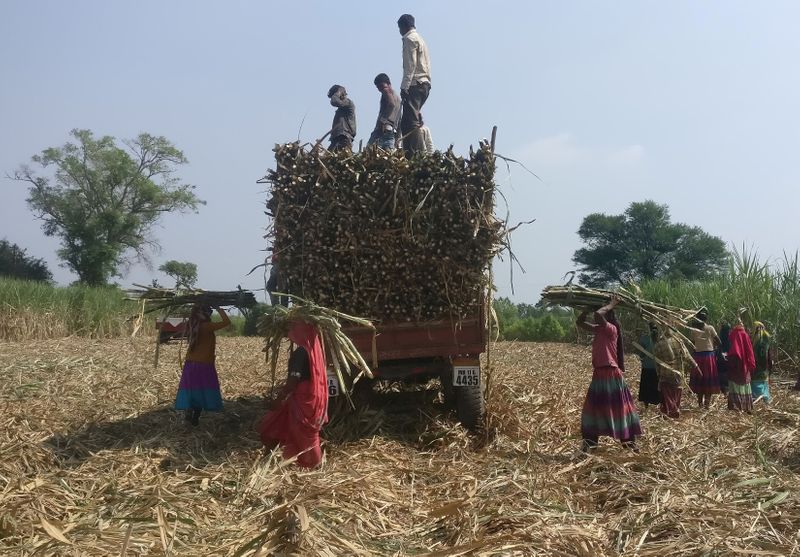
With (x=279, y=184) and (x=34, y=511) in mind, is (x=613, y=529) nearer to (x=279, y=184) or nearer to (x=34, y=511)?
(x=34, y=511)

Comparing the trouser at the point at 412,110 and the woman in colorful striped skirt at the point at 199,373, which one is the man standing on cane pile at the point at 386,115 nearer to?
the trouser at the point at 412,110

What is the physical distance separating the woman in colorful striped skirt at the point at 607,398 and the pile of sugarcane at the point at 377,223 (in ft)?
4.28

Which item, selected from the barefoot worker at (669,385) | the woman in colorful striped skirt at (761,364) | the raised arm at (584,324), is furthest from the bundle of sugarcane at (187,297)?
the woman in colorful striped skirt at (761,364)

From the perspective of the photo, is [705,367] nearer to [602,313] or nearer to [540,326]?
[602,313]

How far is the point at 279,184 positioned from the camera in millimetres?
7273

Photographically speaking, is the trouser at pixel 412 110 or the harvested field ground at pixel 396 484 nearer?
the harvested field ground at pixel 396 484

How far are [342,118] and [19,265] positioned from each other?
146ft

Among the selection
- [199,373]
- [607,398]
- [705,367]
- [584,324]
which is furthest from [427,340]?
[705,367]

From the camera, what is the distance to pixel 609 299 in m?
7.24

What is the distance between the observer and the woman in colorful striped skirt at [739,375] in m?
10.6

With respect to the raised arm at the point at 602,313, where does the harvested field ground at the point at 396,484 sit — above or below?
→ below

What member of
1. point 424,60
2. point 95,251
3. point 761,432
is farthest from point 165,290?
point 95,251

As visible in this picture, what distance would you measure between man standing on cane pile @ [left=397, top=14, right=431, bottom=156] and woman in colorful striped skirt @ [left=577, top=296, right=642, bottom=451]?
13.3 ft

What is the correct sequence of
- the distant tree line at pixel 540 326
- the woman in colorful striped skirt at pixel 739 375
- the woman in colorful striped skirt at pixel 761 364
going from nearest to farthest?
the woman in colorful striped skirt at pixel 739 375 < the woman in colorful striped skirt at pixel 761 364 < the distant tree line at pixel 540 326
